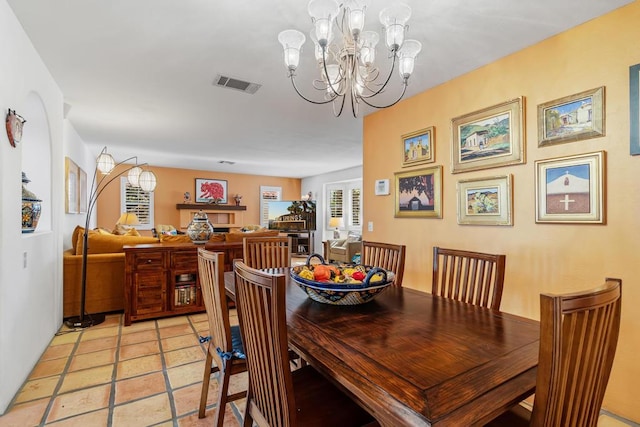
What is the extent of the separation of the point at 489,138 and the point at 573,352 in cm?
208

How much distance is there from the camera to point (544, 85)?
220cm

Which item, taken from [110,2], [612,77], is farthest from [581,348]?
[110,2]

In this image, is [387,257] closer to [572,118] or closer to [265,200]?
[572,118]

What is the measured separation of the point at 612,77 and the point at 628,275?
117cm

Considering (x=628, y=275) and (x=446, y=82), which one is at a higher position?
(x=446, y=82)

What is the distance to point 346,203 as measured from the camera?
8.65 m

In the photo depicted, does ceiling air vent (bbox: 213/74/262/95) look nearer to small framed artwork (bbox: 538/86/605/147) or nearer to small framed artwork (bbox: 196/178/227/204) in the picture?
small framed artwork (bbox: 538/86/605/147)

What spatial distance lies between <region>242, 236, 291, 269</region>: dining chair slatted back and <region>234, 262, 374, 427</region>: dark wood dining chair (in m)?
1.41

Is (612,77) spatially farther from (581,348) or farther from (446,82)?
(581,348)

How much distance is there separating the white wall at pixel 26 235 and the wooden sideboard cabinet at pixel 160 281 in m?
0.62

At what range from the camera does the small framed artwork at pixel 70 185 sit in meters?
3.84

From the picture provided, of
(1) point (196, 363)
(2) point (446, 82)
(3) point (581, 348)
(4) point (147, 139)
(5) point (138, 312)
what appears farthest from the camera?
(4) point (147, 139)

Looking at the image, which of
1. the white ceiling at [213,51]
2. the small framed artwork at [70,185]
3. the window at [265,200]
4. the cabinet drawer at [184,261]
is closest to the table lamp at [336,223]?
the window at [265,200]

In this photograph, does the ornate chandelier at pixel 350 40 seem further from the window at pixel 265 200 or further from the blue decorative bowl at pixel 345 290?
the window at pixel 265 200
